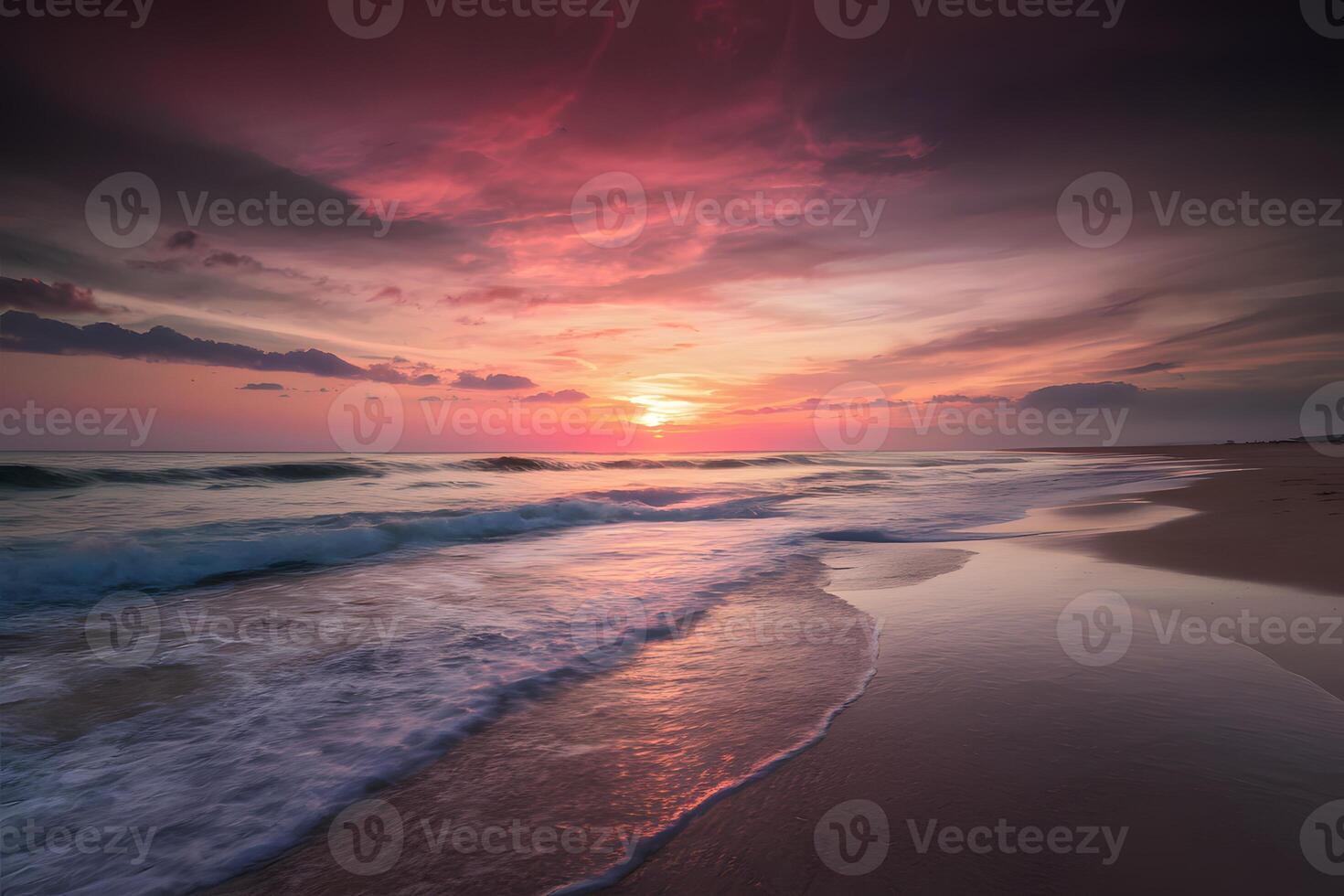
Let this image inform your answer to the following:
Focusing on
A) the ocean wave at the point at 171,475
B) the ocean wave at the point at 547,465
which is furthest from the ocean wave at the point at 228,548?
the ocean wave at the point at 547,465

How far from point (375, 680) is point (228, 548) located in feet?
26.9

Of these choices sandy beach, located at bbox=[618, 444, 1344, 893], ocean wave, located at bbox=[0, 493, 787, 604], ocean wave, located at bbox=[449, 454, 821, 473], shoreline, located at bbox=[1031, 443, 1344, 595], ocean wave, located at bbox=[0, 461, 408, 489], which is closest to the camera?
sandy beach, located at bbox=[618, 444, 1344, 893]

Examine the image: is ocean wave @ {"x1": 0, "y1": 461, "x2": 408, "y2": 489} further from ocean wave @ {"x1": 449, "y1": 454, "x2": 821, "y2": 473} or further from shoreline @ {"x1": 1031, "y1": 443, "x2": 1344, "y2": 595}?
shoreline @ {"x1": 1031, "y1": 443, "x2": 1344, "y2": 595}

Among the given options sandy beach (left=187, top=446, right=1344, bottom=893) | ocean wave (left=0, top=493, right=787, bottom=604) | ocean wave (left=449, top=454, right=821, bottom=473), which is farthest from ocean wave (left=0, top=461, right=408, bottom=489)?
sandy beach (left=187, top=446, right=1344, bottom=893)

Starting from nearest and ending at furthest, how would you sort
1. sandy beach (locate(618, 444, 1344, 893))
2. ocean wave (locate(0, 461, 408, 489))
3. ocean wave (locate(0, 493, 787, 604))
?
sandy beach (locate(618, 444, 1344, 893))
ocean wave (locate(0, 493, 787, 604))
ocean wave (locate(0, 461, 408, 489))

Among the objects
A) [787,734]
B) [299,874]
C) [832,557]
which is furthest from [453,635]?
[832,557]

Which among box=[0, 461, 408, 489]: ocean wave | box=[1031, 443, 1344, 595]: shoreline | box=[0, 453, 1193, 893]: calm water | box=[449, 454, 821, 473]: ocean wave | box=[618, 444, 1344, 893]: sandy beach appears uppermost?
box=[449, 454, 821, 473]: ocean wave

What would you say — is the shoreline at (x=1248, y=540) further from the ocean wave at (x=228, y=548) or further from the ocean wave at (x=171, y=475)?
the ocean wave at (x=171, y=475)

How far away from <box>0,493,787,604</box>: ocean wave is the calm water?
0.20 feet

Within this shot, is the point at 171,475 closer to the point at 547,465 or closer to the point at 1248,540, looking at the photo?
the point at 547,465

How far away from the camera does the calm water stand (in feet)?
9.59

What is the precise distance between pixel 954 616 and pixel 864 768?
10.9 feet

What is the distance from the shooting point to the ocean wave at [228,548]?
28.2 feet

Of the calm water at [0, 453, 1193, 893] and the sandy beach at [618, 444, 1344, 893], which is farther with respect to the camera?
the calm water at [0, 453, 1193, 893]
